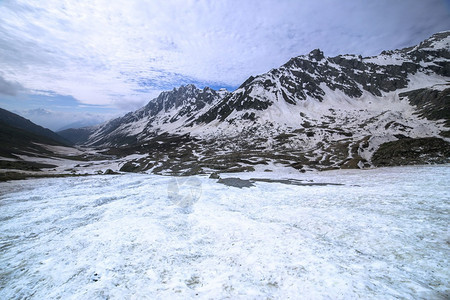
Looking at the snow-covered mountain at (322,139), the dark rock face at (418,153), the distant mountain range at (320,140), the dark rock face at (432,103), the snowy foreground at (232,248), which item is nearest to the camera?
the snowy foreground at (232,248)

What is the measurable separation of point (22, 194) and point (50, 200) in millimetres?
5631

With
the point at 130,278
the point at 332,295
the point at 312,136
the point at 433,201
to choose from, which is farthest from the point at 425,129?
the point at 130,278

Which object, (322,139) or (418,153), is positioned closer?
(418,153)

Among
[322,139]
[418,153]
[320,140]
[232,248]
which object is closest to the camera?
[232,248]

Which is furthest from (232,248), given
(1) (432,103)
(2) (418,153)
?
(1) (432,103)

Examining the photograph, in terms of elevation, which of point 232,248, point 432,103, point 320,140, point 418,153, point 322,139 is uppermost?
point 432,103

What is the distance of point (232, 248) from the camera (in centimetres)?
1062

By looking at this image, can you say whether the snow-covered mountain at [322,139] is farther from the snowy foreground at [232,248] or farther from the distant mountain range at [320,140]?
the snowy foreground at [232,248]

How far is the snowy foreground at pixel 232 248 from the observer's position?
7508mm

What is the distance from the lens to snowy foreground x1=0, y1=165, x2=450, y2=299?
7.51 metres

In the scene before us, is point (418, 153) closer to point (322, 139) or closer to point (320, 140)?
point (320, 140)

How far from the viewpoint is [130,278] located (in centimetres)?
823

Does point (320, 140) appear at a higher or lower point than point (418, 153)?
higher

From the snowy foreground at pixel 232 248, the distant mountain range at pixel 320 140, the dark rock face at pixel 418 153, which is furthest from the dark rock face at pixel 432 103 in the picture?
the snowy foreground at pixel 232 248
